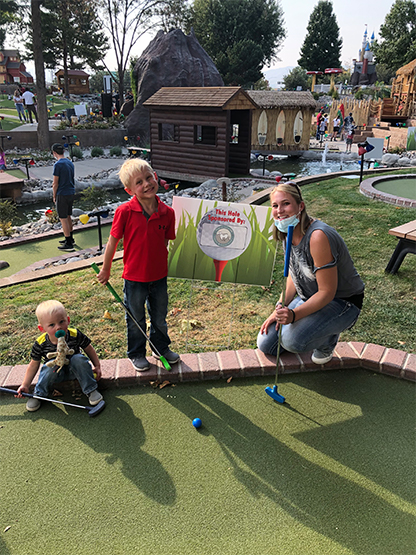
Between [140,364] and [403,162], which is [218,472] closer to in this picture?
[140,364]

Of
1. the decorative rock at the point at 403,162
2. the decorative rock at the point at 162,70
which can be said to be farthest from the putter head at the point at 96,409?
the decorative rock at the point at 162,70

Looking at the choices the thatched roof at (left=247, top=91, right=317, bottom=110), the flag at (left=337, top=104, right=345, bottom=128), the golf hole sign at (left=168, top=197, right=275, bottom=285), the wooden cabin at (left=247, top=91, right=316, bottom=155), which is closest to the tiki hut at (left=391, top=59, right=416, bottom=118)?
the flag at (left=337, top=104, right=345, bottom=128)

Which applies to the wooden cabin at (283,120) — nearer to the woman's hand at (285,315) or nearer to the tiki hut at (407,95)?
the tiki hut at (407,95)

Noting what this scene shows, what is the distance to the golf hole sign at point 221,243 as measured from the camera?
3.52m

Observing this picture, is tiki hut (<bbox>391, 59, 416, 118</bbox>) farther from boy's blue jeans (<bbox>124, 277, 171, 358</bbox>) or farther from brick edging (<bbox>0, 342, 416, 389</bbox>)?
boy's blue jeans (<bbox>124, 277, 171, 358</bbox>)

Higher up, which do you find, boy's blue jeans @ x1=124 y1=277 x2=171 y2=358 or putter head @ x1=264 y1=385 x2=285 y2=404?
boy's blue jeans @ x1=124 y1=277 x2=171 y2=358

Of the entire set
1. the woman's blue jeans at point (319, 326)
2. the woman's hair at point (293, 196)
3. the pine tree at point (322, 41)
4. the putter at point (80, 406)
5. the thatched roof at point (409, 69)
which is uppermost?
the pine tree at point (322, 41)

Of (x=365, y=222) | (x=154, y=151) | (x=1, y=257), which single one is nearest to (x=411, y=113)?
(x=154, y=151)

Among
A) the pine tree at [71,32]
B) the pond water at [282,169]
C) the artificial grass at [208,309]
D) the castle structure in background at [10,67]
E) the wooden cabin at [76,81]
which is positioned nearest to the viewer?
the artificial grass at [208,309]

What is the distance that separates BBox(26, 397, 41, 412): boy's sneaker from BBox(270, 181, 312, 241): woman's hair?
6.82 ft

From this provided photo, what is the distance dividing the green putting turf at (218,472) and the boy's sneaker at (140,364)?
0.19 m

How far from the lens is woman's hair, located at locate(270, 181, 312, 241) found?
106 inches

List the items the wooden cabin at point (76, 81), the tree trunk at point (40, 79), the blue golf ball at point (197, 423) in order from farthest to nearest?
the wooden cabin at point (76, 81)
the tree trunk at point (40, 79)
the blue golf ball at point (197, 423)

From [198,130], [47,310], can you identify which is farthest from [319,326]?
[198,130]
